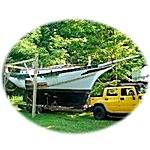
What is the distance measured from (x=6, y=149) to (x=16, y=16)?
1.30 feet

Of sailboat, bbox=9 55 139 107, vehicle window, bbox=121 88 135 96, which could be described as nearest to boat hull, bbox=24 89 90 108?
sailboat, bbox=9 55 139 107

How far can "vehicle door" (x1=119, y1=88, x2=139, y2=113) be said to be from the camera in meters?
1.45

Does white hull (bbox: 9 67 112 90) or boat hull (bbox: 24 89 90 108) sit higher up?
white hull (bbox: 9 67 112 90)

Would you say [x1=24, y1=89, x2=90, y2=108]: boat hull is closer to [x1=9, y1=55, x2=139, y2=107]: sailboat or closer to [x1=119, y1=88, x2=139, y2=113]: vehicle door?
[x1=9, y1=55, x2=139, y2=107]: sailboat

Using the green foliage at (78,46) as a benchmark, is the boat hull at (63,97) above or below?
below

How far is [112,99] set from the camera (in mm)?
1484

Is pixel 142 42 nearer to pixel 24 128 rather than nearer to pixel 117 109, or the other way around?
pixel 117 109

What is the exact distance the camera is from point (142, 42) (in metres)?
1.43

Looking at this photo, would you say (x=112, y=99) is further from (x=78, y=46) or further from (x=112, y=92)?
(x=78, y=46)

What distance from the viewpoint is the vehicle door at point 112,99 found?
4.83 feet

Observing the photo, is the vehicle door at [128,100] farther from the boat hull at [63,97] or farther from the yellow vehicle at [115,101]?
the boat hull at [63,97]

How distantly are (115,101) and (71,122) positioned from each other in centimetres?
15

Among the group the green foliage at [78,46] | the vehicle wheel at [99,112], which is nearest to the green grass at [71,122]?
the vehicle wheel at [99,112]

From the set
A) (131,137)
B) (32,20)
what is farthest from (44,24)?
(131,137)
